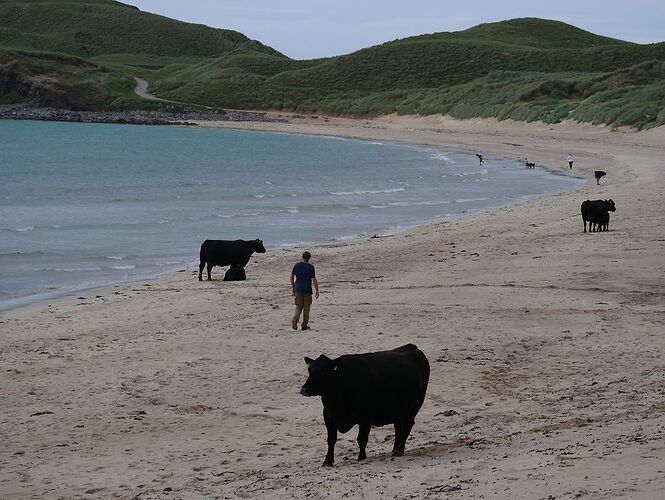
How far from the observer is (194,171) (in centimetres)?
6184

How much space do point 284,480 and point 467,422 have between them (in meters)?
2.55

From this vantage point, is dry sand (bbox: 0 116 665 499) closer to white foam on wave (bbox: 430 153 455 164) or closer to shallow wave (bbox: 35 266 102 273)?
shallow wave (bbox: 35 266 102 273)

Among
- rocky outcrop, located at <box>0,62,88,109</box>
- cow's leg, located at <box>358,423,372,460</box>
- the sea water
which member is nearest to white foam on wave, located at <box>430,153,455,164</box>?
the sea water

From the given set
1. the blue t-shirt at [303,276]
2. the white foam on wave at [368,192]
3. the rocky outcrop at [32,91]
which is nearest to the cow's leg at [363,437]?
the blue t-shirt at [303,276]

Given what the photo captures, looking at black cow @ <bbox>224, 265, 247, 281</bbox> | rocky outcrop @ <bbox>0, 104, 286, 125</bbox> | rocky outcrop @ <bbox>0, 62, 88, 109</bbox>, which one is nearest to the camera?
black cow @ <bbox>224, 265, 247, 281</bbox>

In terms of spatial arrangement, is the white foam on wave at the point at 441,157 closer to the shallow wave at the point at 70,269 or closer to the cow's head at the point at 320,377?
the shallow wave at the point at 70,269

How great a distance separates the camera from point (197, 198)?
1768 inches

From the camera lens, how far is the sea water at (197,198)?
26594 mm

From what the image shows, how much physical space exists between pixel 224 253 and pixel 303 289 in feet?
22.4

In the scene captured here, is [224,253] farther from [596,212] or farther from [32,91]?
[32,91]

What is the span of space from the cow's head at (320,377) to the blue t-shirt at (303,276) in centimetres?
639

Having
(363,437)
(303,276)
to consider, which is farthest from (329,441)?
(303,276)

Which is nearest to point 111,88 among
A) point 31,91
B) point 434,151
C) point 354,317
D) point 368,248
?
point 31,91

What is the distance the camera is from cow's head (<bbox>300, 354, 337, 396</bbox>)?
9070mm
